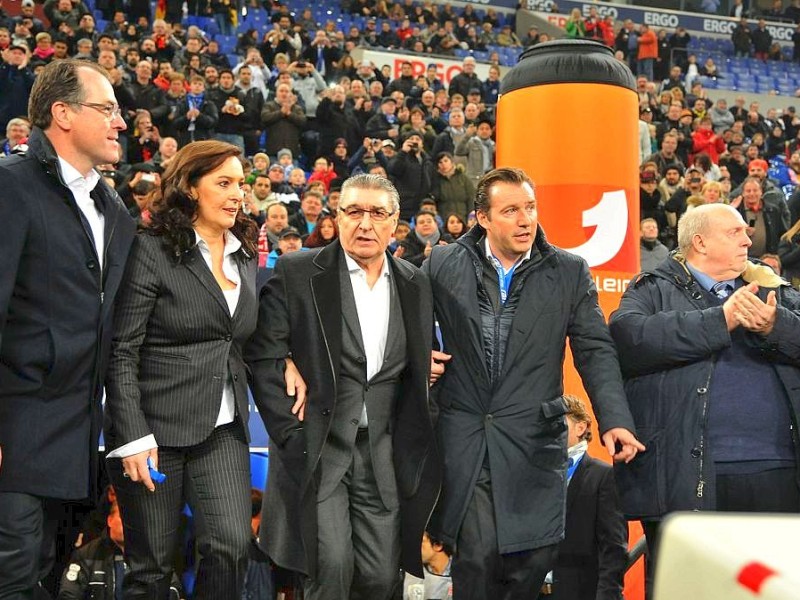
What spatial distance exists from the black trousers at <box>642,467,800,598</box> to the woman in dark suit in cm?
156

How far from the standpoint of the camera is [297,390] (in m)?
3.64

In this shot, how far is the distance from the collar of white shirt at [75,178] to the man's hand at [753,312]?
7.31 feet

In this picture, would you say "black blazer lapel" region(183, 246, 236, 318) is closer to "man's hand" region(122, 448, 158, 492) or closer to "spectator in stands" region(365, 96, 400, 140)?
"man's hand" region(122, 448, 158, 492)

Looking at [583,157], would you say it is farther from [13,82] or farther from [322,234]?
[13,82]

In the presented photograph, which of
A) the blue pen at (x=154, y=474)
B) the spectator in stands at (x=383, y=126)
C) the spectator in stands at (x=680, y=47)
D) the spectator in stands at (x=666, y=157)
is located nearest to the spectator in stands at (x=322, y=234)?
the spectator in stands at (x=383, y=126)

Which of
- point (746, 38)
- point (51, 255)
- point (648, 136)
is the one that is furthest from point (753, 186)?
point (746, 38)

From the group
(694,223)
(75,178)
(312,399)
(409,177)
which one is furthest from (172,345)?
(409,177)

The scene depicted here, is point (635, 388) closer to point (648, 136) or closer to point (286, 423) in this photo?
point (286, 423)

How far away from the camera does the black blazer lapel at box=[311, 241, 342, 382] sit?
361 cm

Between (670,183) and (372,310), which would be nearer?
(372,310)

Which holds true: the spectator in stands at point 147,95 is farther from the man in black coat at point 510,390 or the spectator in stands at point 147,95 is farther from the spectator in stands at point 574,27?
the spectator in stands at point 574,27

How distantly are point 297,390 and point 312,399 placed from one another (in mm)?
66

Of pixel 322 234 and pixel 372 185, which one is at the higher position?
pixel 372 185

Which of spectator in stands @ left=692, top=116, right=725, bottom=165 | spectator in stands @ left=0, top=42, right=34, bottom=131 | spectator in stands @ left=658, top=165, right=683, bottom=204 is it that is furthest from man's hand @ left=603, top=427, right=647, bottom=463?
spectator in stands @ left=692, top=116, right=725, bottom=165
